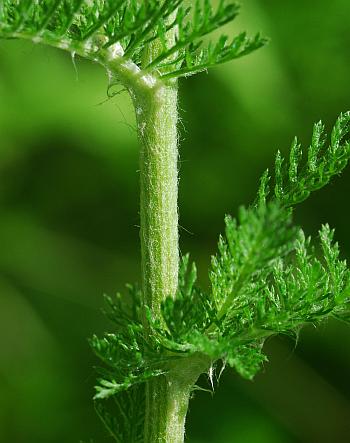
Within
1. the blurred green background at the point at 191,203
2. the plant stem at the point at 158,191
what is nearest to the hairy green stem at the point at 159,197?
the plant stem at the point at 158,191

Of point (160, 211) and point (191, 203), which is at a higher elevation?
point (191, 203)

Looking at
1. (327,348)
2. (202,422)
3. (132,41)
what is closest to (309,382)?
(327,348)

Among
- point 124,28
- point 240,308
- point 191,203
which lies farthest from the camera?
point 191,203

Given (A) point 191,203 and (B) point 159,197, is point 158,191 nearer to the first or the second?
(B) point 159,197

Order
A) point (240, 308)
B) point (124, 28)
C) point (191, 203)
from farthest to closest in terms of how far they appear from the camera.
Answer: point (191, 203), point (240, 308), point (124, 28)

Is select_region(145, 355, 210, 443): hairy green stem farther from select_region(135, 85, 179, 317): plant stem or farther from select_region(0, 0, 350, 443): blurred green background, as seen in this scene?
select_region(0, 0, 350, 443): blurred green background

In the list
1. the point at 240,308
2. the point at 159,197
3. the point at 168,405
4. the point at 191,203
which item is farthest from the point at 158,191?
the point at 191,203

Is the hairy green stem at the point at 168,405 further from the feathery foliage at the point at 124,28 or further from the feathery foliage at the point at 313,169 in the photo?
the feathery foliage at the point at 124,28
